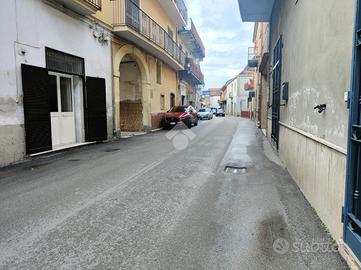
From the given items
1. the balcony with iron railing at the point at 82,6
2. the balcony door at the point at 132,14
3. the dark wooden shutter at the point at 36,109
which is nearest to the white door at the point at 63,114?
the dark wooden shutter at the point at 36,109

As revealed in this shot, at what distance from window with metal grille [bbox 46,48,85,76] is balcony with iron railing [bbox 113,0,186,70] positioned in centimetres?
317

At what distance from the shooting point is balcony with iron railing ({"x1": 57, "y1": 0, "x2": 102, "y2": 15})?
31.1 ft

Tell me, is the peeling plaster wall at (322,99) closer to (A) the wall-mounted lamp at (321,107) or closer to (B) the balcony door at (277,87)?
(A) the wall-mounted lamp at (321,107)

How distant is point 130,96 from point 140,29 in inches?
162

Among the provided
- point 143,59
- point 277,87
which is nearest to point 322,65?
point 277,87

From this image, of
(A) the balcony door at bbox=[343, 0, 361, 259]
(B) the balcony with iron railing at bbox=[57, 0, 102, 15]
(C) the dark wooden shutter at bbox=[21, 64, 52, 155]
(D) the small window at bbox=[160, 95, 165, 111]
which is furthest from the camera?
(D) the small window at bbox=[160, 95, 165, 111]

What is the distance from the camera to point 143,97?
17.2 m

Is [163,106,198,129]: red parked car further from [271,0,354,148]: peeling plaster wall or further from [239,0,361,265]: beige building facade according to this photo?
[239,0,361,265]: beige building facade

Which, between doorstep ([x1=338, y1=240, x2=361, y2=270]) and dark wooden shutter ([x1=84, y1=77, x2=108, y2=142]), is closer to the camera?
doorstep ([x1=338, y1=240, x2=361, y2=270])

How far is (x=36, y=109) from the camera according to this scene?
841cm

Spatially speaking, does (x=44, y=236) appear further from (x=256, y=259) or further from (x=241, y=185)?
(x=241, y=185)

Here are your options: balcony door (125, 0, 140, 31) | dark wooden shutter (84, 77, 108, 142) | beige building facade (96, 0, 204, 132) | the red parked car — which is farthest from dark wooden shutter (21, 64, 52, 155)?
the red parked car

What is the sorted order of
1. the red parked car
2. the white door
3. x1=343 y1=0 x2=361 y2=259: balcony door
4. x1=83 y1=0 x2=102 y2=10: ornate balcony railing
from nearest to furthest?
1. x1=343 y1=0 x2=361 y2=259: balcony door
2. the white door
3. x1=83 y1=0 x2=102 y2=10: ornate balcony railing
4. the red parked car

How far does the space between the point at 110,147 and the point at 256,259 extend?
336 inches
